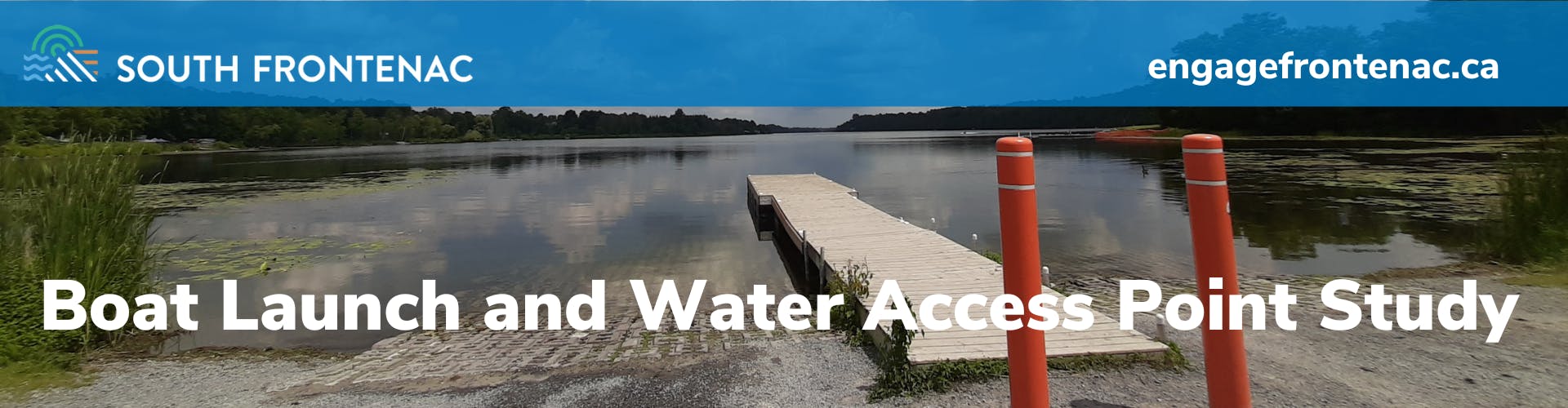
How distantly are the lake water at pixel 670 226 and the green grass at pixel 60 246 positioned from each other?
133cm

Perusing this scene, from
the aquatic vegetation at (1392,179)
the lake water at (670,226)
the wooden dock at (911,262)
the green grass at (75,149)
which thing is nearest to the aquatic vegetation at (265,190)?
the lake water at (670,226)

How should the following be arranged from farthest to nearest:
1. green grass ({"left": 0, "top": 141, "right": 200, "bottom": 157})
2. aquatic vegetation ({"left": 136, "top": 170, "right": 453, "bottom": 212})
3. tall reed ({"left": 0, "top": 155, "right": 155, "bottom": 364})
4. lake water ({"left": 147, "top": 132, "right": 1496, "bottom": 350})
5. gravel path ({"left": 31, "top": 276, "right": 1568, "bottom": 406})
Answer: aquatic vegetation ({"left": 136, "top": 170, "right": 453, "bottom": 212})
lake water ({"left": 147, "top": 132, "right": 1496, "bottom": 350})
green grass ({"left": 0, "top": 141, "right": 200, "bottom": 157})
tall reed ({"left": 0, "top": 155, "right": 155, "bottom": 364})
gravel path ({"left": 31, "top": 276, "right": 1568, "bottom": 406})

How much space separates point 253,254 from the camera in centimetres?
1592

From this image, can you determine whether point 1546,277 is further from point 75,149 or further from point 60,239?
point 75,149

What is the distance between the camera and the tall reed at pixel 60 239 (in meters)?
7.39

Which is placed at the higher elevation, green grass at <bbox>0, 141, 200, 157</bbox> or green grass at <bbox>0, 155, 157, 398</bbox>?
green grass at <bbox>0, 141, 200, 157</bbox>

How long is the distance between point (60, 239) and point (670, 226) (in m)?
13.7

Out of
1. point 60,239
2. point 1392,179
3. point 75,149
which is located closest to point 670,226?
point 75,149

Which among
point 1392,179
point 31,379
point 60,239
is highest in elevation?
point 1392,179

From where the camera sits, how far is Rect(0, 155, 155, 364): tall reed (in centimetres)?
739

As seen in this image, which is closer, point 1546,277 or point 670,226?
point 1546,277

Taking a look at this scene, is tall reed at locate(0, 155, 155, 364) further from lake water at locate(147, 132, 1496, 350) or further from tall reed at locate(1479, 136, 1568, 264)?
tall reed at locate(1479, 136, 1568, 264)


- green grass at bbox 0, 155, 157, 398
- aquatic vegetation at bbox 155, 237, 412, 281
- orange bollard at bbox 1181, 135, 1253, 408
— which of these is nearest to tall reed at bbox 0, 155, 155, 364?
green grass at bbox 0, 155, 157, 398

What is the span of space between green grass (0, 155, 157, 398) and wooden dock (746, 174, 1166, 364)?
8099 mm
